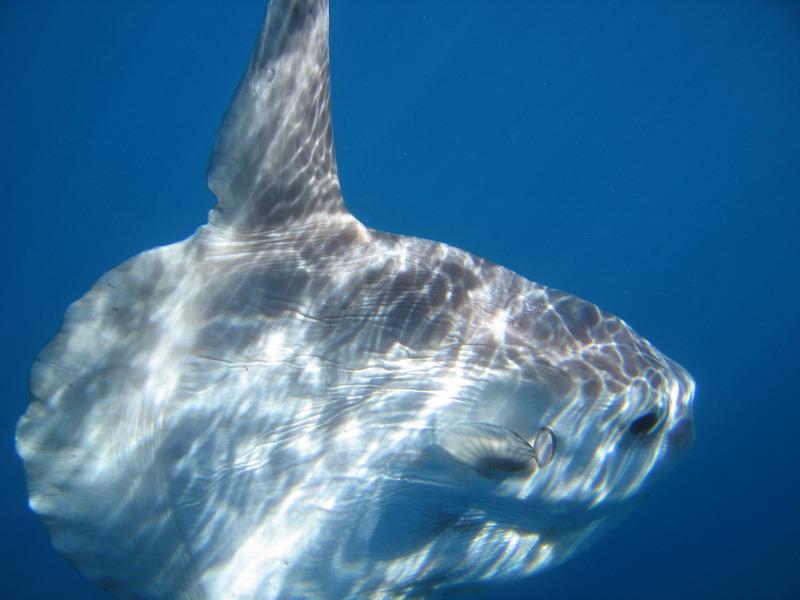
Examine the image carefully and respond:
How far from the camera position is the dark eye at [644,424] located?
2.74 m

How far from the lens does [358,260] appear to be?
2473 mm

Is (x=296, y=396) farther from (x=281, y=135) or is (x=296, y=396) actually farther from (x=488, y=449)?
(x=281, y=135)

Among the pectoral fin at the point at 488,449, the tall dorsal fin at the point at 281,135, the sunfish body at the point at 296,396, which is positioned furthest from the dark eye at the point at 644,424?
the tall dorsal fin at the point at 281,135

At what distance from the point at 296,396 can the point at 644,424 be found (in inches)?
69.9

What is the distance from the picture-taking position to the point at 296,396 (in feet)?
7.53

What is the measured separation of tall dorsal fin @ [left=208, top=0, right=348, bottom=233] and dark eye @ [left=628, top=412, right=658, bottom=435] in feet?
6.01

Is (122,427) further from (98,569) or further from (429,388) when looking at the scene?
(429,388)

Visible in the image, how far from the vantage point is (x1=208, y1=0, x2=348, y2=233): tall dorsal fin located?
2305 mm

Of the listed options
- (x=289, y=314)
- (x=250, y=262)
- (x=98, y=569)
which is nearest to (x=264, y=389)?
(x=289, y=314)

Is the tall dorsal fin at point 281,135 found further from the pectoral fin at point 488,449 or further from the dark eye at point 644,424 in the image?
the dark eye at point 644,424

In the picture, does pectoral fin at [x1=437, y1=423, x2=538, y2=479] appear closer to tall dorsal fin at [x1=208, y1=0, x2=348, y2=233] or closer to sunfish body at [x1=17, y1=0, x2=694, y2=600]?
sunfish body at [x1=17, y1=0, x2=694, y2=600]

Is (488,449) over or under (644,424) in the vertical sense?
under

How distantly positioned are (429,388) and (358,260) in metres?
0.67

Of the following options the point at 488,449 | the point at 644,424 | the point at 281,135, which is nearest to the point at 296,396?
the point at 488,449
